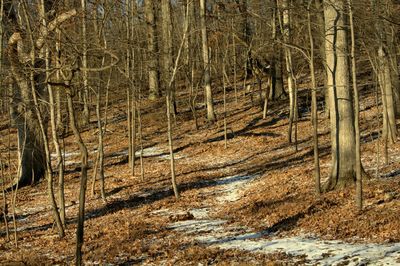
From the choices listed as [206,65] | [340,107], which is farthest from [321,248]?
[206,65]

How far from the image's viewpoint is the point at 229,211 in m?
13.9

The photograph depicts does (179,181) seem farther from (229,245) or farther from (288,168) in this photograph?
(229,245)

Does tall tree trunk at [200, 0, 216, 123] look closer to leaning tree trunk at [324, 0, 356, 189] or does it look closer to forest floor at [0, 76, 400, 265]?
forest floor at [0, 76, 400, 265]

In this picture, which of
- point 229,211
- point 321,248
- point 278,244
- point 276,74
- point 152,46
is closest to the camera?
point 321,248

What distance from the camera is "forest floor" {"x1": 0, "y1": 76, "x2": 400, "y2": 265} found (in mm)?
9531

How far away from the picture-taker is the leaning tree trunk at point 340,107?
42.3 feet

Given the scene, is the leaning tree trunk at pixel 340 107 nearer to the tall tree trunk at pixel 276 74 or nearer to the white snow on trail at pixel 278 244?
the white snow on trail at pixel 278 244

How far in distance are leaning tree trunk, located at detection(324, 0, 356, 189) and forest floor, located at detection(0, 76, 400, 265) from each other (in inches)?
21.8

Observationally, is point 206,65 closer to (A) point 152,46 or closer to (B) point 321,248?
(A) point 152,46

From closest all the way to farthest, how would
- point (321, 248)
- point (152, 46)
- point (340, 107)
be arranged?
point (321, 248) → point (340, 107) → point (152, 46)

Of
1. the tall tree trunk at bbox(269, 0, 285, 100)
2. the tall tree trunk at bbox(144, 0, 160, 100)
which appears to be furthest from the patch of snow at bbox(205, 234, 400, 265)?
the tall tree trunk at bbox(144, 0, 160, 100)

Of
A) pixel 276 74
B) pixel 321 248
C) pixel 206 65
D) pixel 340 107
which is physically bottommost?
pixel 321 248

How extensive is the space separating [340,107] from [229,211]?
4158 millimetres

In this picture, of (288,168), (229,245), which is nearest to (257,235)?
(229,245)
